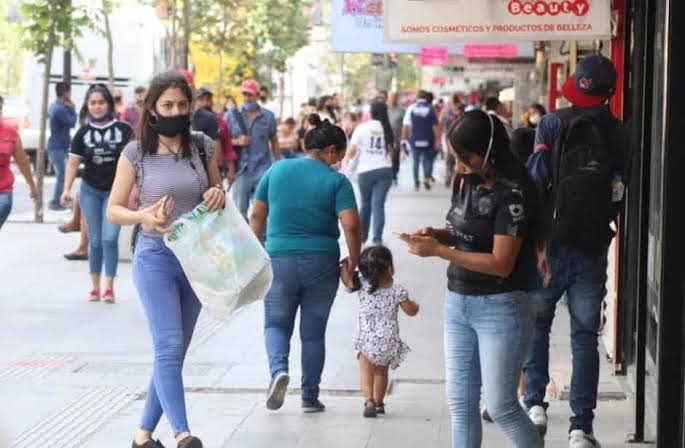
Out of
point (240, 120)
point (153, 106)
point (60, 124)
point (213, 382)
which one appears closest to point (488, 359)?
point (153, 106)

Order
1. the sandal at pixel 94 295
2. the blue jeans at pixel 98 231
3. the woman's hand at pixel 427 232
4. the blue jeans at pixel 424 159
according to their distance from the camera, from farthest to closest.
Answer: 1. the blue jeans at pixel 424 159
2. the sandal at pixel 94 295
3. the blue jeans at pixel 98 231
4. the woman's hand at pixel 427 232

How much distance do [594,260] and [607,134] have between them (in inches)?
23.7

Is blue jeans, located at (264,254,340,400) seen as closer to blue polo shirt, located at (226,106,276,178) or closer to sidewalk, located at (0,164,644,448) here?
sidewalk, located at (0,164,644,448)

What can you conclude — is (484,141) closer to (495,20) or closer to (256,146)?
(495,20)

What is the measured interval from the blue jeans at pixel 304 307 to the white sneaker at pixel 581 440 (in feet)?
5.44

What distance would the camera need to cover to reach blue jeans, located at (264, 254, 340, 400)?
8.30m

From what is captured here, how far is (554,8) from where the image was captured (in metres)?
9.48

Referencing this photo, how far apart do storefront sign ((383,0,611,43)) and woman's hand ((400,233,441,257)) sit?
13.3 ft

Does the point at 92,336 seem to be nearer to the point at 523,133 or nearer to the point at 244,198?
the point at 523,133

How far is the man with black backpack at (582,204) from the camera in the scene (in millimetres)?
7258

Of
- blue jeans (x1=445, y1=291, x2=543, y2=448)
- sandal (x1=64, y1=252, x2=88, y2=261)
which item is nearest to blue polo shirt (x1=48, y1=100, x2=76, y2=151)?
sandal (x1=64, y1=252, x2=88, y2=261)

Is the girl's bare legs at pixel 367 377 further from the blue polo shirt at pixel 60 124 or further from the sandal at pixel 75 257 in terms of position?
the blue polo shirt at pixel 60 124

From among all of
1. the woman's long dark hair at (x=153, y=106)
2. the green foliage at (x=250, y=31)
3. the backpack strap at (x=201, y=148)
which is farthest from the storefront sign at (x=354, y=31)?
the green foliage at (x=250, y=31)

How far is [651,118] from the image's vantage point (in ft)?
25.0
